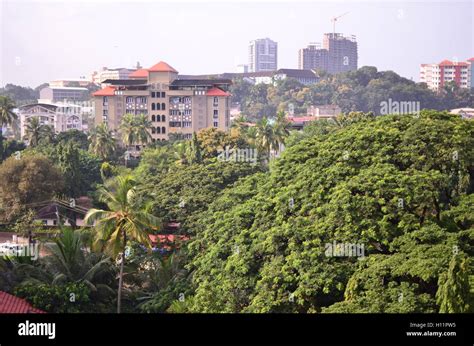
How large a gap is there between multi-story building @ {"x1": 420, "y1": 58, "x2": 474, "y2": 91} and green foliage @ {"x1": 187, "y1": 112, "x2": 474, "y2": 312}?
14311 mm

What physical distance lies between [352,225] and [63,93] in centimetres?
3018

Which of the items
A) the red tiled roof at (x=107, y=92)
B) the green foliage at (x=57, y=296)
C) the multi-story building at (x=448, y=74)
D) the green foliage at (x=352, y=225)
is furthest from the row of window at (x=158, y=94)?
the green foliage at (x=57, y=296)

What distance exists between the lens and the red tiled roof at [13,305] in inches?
331

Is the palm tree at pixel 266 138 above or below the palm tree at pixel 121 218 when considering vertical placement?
above

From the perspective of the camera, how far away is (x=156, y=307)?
33.3 ft

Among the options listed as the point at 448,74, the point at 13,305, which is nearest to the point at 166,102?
the point at 448,74

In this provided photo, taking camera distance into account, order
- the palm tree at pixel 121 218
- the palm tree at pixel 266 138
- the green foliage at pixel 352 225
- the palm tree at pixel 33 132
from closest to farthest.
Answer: the green foliage at pixel 352 225
the palm tree at pixel 121 218
the palm tree at pixel 266 138
the palm tree at pixel 33 132

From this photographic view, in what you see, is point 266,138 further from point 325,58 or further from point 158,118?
point 325,58

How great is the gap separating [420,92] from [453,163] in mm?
18193

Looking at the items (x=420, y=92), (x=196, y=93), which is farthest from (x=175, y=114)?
(x=420, y=92)

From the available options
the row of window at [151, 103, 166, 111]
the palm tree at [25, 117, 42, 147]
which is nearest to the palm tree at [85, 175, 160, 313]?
the row of window at [151, 103, 166, 111]

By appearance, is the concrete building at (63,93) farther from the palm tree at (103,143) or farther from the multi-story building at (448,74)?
the multi-story building at (448,74)

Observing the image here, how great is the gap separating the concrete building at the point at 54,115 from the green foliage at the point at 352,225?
16.2 m

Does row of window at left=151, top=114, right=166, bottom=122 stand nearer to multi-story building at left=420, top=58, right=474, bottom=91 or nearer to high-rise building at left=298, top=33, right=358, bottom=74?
high-rise building at left=298, top=33, right=358, bottom=74
